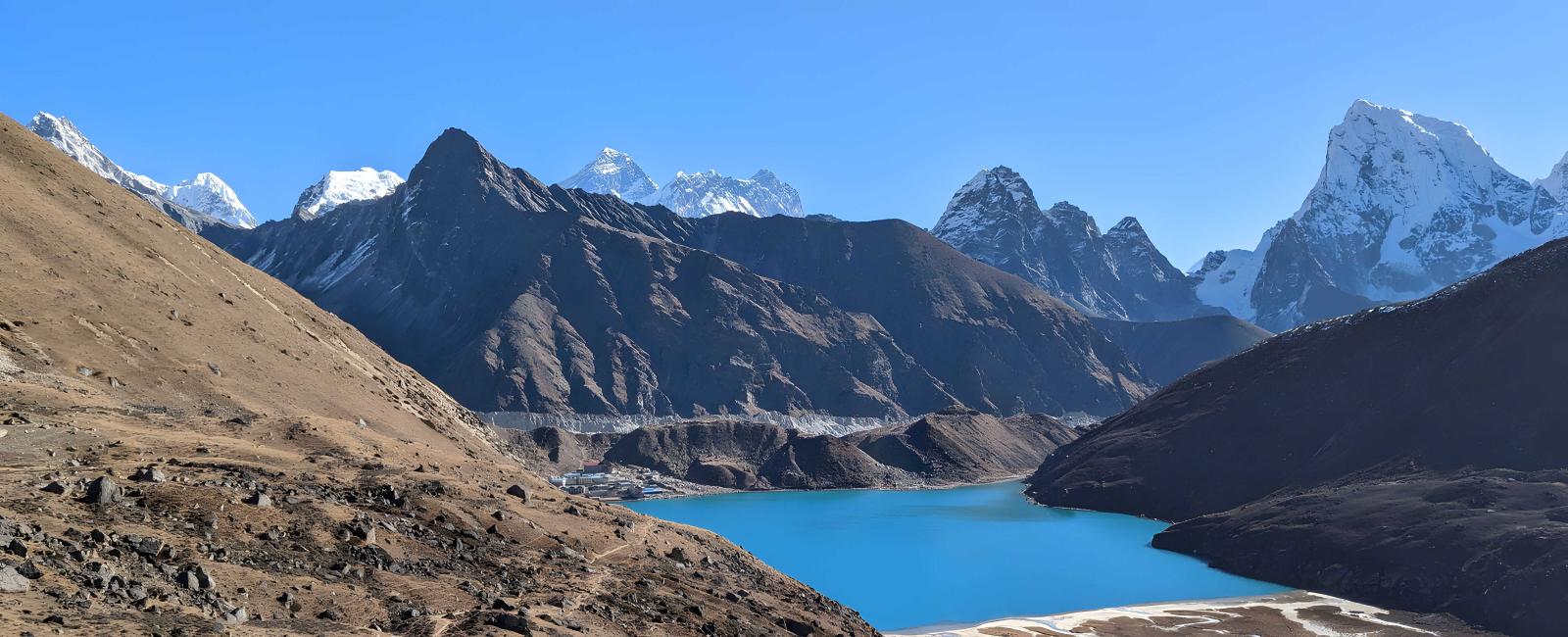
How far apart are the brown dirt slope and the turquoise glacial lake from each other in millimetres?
44624

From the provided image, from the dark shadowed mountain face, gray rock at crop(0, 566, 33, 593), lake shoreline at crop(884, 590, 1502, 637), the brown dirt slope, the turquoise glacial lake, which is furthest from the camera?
the turquoise glacial lake

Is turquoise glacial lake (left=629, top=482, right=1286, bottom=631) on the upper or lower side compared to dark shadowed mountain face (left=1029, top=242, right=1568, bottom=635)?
lower

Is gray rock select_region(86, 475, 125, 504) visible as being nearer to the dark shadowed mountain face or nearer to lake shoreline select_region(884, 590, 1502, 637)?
lake shoreline select_region(884, 590, 1502, 637)

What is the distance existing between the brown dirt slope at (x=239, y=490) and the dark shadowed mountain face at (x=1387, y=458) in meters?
70.4

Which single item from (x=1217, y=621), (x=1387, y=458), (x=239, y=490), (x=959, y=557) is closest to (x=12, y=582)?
(x=239, y=490)

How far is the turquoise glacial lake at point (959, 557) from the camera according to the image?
106312 millimetres

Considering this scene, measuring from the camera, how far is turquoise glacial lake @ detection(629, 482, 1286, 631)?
106312mm

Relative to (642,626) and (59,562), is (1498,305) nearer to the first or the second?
(642,626)

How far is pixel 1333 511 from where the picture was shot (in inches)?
4803

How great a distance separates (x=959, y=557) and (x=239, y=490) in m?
104

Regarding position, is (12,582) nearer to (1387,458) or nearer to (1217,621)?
(1217,621)

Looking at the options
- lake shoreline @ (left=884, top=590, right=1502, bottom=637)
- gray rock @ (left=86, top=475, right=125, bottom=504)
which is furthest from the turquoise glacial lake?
gray rock @ (left=86, top=475, right=125, bottom=504)

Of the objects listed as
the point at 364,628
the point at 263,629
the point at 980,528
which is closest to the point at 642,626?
the point at 364,628

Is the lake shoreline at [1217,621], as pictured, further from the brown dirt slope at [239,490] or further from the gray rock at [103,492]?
the gray rock at [103,492]
